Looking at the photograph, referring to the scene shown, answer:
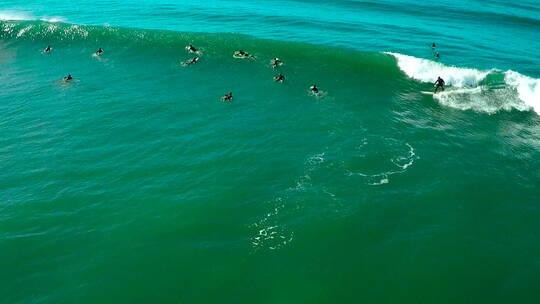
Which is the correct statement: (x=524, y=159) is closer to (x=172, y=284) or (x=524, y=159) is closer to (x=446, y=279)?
(x=446, y=279)

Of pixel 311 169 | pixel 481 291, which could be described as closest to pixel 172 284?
pixel 311 169

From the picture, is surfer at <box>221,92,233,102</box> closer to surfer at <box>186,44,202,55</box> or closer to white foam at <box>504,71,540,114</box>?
surfer at <box>186,44,202,55</box>

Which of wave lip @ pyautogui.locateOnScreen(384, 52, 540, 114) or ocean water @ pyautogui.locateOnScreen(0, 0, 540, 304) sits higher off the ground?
wave lip @ pyautogui.locateOnScreen(384, 52, 540, 114)

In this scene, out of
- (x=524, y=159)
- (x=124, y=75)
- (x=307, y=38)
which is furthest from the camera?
(x=307, y=38)

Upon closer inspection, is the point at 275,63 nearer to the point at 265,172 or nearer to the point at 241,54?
the point at 241,54

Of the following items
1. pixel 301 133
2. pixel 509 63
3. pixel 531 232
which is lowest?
pixel 531 232

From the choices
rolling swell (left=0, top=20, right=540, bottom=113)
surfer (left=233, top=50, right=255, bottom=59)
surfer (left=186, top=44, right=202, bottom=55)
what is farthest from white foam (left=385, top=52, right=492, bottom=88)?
surfer (left=186, top=44, right=202, bottom=55)

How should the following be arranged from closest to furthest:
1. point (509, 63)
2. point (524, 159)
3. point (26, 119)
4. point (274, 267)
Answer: point (274, 267)
point (524, 159)
point (26, 119)
point (509, 63)
